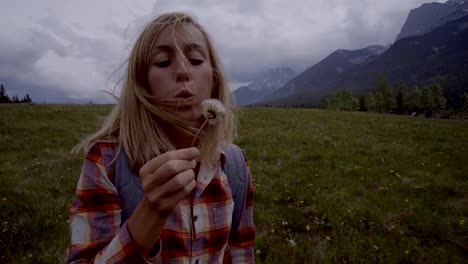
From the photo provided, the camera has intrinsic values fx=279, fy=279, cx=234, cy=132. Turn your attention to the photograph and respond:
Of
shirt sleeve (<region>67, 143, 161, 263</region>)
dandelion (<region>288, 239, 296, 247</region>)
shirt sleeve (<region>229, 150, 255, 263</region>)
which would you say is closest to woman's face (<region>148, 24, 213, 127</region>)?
shirt sleeve (<region>67, 143, 161, 263</region>)

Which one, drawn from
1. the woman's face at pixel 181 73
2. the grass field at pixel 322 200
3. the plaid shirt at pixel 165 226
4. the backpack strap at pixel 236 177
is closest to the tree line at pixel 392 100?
the grass field at pixel 322 200

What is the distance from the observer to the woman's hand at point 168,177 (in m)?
1.32

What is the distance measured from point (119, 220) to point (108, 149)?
19.1 inches

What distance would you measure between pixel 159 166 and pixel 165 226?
0.92 m

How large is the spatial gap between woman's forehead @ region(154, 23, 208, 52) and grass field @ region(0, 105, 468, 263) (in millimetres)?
3317

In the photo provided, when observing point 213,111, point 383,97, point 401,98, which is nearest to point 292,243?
point 213,111

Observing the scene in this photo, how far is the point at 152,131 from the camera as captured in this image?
6.55 ft

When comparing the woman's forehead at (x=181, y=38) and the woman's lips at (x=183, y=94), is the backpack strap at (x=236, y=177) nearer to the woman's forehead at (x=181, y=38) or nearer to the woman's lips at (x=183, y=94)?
the woman's lips at (x=183, y=94)

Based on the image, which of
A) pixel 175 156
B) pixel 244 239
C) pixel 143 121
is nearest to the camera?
pixel 175 156

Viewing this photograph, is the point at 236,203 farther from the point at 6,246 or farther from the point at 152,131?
the point at 6,246

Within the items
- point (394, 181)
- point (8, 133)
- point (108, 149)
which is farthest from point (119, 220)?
point (8, 133)

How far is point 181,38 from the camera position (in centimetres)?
213

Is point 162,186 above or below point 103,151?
below

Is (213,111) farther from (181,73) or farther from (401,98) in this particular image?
(401,98)
